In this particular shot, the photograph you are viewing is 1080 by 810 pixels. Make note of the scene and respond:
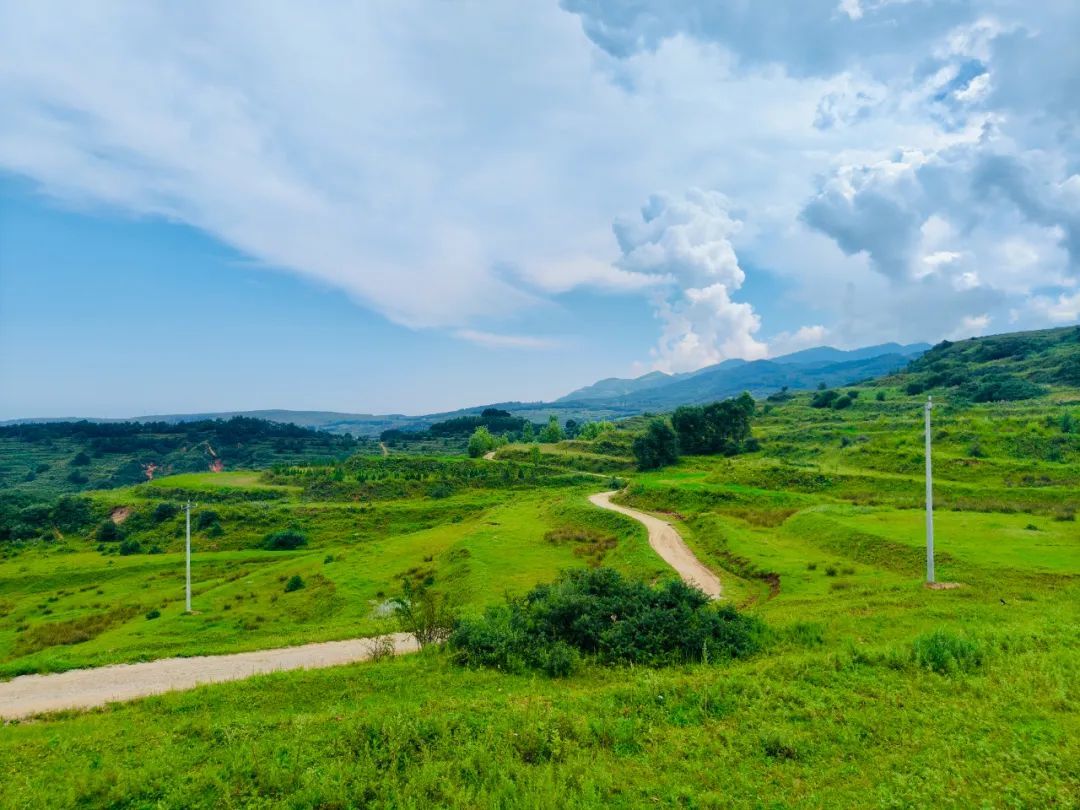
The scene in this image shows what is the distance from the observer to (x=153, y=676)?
1973 cm

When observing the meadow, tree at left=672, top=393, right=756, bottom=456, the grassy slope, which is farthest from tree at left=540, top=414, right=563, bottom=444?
the meadow

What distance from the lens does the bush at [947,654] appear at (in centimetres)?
1188

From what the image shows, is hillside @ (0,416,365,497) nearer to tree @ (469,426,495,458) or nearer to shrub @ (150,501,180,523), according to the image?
tree @ (469,426,495,458)

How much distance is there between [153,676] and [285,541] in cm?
4985

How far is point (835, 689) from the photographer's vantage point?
11.4 meters

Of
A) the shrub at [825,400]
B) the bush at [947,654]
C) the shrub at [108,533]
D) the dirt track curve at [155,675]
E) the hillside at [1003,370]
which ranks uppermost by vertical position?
the hillside at [1003,370]

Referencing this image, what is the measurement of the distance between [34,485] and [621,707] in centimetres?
18607

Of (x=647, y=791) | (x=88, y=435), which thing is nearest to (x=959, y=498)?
(x=647, y=791)

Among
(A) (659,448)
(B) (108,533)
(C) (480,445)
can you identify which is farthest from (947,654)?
(C) (480,445)

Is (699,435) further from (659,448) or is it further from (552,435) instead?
(552,435)

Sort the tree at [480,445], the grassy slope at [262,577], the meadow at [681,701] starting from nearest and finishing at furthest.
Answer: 1. the meadow at [681,701]
2. the grassy slope at [262,577]
3. the tree at [480,445]

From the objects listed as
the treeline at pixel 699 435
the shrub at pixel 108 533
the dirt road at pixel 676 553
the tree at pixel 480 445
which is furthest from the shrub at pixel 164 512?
the treeline at pixel 699 435

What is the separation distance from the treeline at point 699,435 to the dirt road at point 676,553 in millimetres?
35356

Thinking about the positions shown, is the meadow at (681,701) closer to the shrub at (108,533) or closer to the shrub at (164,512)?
the shrub at (108,533)
